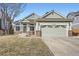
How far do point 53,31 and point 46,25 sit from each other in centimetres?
36

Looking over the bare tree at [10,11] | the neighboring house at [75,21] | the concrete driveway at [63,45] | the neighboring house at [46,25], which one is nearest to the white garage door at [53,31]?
the neighboring house at [46,25]

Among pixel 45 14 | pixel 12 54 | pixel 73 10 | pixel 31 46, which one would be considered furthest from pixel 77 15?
pixel 12 54

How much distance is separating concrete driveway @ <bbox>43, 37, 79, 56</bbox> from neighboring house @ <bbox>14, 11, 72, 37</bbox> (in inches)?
10.8

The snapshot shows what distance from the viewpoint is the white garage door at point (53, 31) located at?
38.7ft

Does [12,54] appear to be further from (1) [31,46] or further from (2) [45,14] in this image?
(2) [45,14]

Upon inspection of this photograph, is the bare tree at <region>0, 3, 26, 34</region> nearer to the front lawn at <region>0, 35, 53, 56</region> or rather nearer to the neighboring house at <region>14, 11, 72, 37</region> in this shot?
the neighboring house at <region>14, 11, 72, 37</region>

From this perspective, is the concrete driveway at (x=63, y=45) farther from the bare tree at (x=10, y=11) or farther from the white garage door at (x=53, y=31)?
the bare tree at (x=10, y=11)

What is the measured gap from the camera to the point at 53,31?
1192cm

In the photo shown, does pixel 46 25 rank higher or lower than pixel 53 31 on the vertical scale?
higher

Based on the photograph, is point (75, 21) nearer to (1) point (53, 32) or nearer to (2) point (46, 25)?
(1) point (53, 32)

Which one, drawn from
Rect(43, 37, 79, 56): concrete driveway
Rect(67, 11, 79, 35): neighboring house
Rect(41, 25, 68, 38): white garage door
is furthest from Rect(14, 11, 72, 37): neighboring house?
Rect(43, 37, 79, 56): concrete driveway

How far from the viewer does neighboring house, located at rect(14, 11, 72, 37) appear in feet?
37.9

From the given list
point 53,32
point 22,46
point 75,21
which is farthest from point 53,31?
point 22,46

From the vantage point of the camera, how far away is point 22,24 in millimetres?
11781
